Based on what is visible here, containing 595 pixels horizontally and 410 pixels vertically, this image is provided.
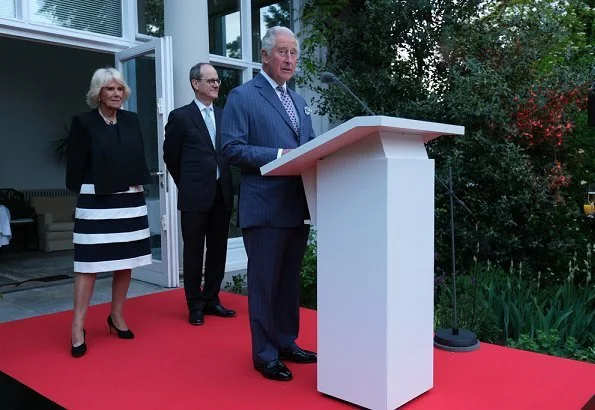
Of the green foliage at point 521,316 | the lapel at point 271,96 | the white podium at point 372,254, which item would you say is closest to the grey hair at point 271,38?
the lapel at point 271,96

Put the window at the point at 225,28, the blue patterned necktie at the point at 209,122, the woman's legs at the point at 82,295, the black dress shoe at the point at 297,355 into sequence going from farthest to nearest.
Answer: the window at the point at 225,28
the blue patterned necktie at the point at 209,122
the woman's legs at the point at 82,295
the black dress shoe at the point at 297,355

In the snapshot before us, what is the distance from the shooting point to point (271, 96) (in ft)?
7.48

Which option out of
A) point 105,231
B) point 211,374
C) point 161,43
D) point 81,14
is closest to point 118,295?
point 105,231

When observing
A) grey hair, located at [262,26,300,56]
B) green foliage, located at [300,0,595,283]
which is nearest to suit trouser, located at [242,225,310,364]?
grey hair, located at [262,26,300,56]

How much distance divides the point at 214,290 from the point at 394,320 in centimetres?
183

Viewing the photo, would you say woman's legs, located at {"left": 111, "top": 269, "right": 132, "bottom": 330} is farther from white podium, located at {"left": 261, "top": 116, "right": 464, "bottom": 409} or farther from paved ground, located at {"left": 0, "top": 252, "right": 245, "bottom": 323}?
white podium, located at {"left": 261, "top": 116, "right": 464, "bottom": 409}

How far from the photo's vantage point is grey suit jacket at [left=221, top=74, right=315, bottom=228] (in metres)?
2.22

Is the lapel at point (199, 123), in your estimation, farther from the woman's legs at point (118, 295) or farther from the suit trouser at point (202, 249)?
the woman's legs at point (118, 295)

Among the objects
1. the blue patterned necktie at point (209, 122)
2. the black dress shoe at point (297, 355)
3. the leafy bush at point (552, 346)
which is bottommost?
the leafy bush at point (552, 346)

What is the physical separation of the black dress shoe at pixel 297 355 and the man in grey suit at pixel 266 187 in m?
0.14

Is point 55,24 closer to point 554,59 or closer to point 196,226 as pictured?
point 196,226

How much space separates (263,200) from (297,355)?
75cm

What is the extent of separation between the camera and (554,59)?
4.95m

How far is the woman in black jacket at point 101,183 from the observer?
9.08 feet
